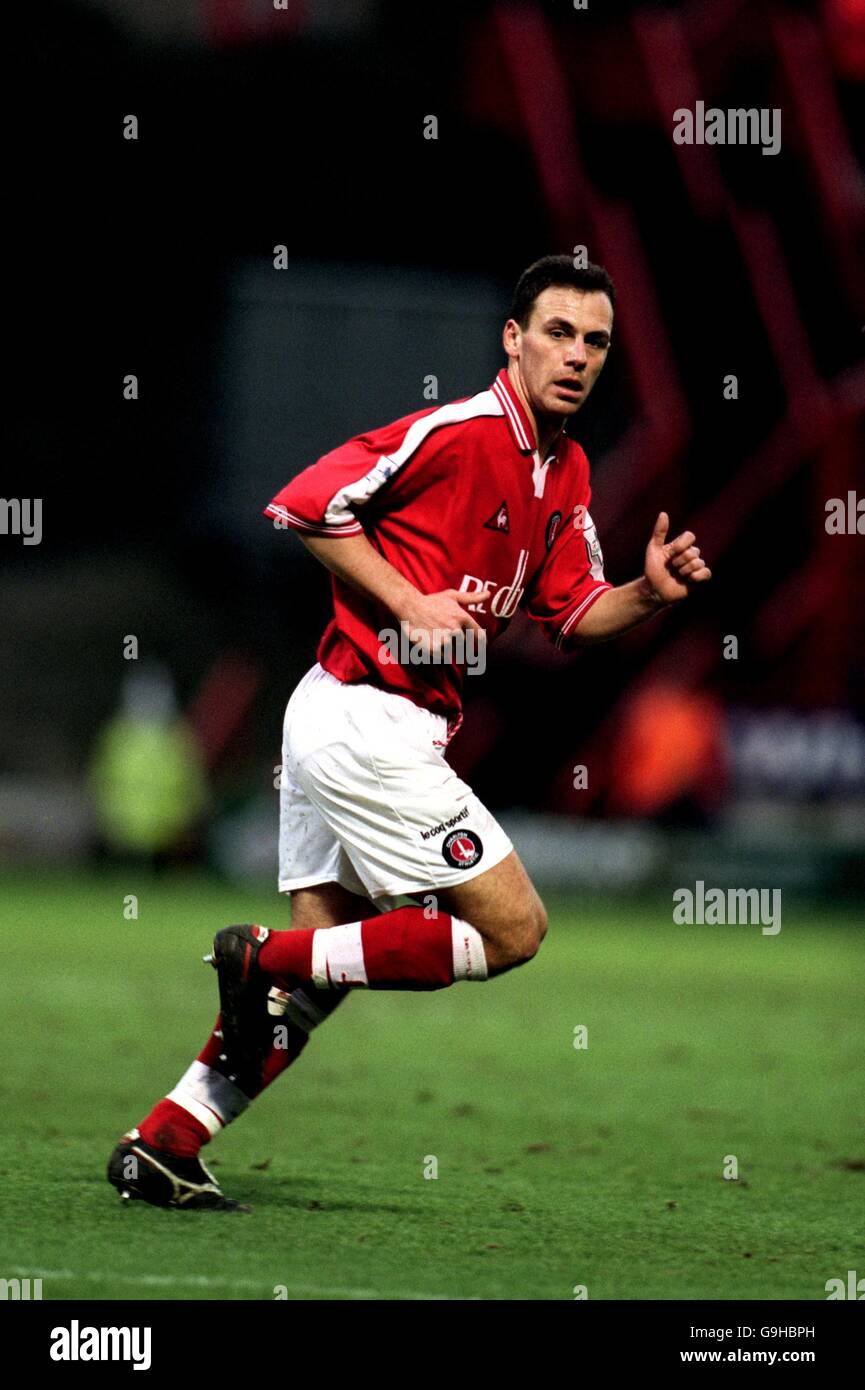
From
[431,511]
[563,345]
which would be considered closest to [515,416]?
[563,345]

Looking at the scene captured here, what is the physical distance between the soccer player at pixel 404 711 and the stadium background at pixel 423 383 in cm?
1116

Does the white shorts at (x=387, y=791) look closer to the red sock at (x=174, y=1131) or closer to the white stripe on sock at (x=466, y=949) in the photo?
the white stripe on sock at (x=466, y=949)

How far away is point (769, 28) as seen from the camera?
21.6 metres

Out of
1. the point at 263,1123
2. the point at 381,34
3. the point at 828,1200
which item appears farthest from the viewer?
the point at 381,34

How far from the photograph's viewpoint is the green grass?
17.0ft

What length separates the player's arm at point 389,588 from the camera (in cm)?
554

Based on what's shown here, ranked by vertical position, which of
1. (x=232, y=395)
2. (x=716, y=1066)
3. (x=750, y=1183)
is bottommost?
(x=750, y=1183)

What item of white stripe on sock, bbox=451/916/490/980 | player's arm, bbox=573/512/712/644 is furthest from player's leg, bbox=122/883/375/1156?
player's arm, bbox=573/512/712/644

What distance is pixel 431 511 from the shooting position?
583 cm

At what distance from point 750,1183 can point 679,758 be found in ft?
46.8

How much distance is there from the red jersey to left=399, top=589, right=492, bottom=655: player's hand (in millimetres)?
147

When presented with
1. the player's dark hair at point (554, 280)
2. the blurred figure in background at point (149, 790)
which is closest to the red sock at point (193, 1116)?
the player's dark hair at point (554, 280)
